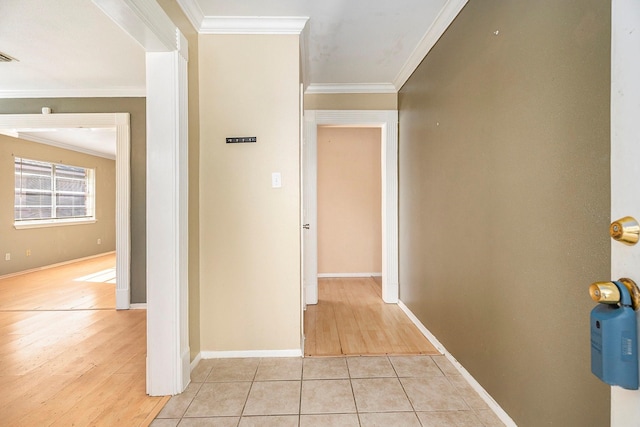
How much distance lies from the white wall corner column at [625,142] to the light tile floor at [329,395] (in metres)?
1.18

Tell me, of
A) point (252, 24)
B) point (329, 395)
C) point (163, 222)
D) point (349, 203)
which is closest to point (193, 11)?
point (252, 24)

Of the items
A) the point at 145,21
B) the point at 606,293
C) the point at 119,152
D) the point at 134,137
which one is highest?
the point at 145,21

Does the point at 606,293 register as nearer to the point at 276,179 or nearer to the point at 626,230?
the point at 626,230

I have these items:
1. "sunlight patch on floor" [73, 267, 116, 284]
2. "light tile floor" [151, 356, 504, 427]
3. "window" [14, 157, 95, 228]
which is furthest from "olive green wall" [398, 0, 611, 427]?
"window" [14, 157, 95, 228]

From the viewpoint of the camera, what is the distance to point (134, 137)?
138 inches

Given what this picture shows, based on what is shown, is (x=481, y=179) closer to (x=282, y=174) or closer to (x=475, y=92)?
(x=475, y=92)

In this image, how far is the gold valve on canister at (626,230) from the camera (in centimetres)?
60

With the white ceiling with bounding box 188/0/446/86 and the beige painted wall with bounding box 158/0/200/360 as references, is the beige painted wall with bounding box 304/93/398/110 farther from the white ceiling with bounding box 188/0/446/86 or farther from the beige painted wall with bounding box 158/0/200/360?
the beige painted wall with bounding box 158/0/200/360

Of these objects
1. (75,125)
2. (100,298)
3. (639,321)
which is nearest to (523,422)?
(639,321)

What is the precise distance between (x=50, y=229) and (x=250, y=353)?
5944mm

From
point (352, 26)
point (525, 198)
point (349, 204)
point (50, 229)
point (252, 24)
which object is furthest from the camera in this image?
point (50, 229)

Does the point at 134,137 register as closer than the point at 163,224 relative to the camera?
No

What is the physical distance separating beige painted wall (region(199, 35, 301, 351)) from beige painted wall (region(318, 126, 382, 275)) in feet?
8.92

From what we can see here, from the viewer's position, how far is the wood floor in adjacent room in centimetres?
169
